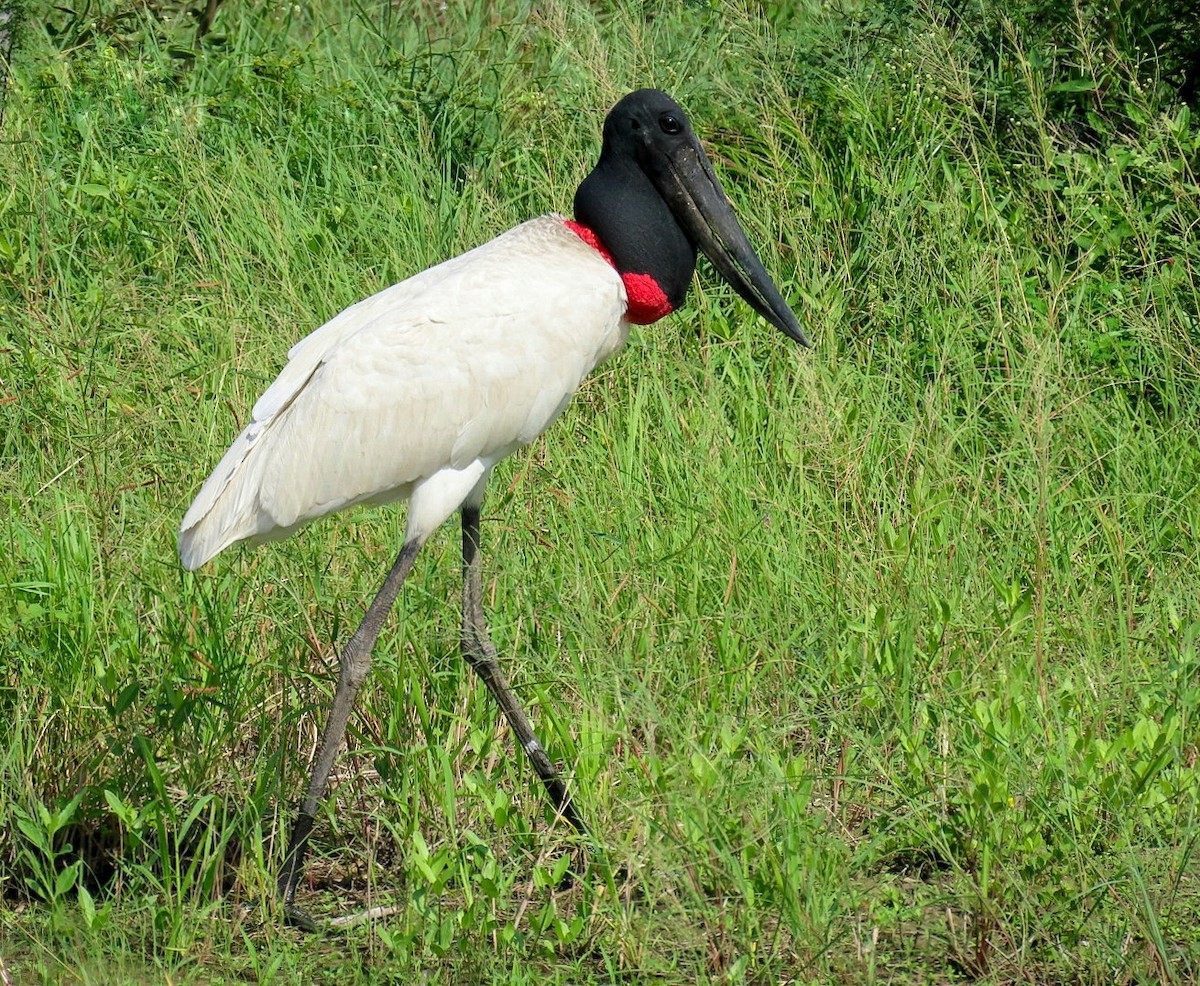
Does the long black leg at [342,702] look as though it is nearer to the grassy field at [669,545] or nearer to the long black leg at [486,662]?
the grassy field at [669,545]

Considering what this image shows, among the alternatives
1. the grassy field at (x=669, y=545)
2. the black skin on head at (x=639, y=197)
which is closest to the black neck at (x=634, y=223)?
the black skin on head at (x=639, y=197)

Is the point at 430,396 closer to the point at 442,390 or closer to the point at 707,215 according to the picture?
the point at 442,390

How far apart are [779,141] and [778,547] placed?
1851 mm

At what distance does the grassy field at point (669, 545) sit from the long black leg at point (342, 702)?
2.7 inches

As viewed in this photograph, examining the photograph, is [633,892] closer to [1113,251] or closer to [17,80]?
[1113,251]

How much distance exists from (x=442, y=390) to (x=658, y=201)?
1.97 feet

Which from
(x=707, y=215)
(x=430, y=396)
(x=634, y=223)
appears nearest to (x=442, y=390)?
(x=430, y=396)

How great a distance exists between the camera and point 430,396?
3113 millimetres

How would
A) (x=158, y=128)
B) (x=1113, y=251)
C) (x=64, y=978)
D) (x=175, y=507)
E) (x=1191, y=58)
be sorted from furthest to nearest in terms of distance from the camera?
1. (x=158, y=128)
2. (x=1191, y=58)
3. (x=1113, y=251)
4. (x=175, y=507)
5. (x=64, y=978)

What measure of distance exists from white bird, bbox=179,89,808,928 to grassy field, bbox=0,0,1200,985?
0.77ft

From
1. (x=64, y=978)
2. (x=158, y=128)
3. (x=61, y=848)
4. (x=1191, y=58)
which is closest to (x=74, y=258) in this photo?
(x=158, y=128)

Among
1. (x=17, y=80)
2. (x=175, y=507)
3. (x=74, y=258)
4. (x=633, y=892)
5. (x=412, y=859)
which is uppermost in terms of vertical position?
(x=17, y=80)

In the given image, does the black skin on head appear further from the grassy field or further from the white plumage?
the grassy field

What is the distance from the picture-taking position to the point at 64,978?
269 centimetres
